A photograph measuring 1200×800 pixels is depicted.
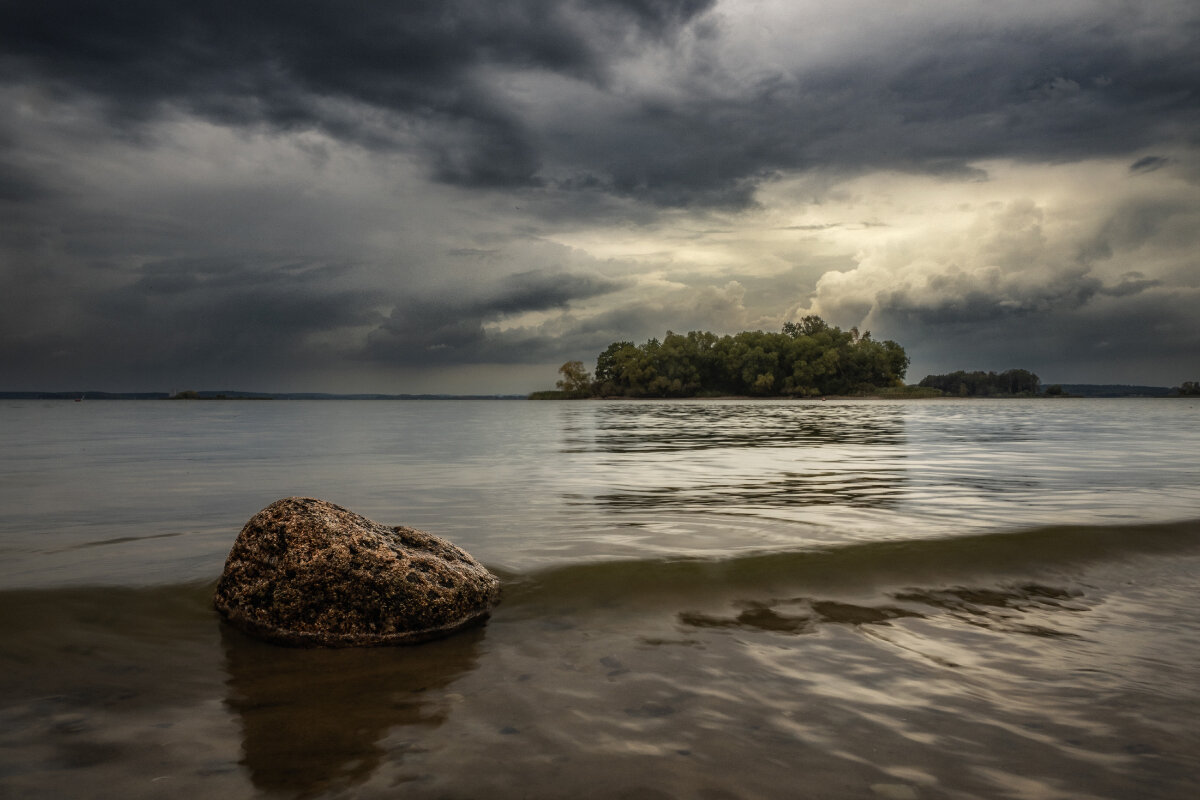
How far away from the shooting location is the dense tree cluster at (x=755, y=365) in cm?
17238

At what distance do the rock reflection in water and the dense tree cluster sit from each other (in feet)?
558

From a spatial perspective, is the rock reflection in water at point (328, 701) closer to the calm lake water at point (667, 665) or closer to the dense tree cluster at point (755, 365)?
the calm lake water at point (667, 665)

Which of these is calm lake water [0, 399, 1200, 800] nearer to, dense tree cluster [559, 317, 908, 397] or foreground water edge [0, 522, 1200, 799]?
foreground water edge [0, 522, 1200, 799]

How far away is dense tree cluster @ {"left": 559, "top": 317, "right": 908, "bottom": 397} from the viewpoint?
566ft

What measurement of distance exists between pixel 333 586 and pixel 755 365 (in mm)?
174838

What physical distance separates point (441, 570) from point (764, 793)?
3.48 meters

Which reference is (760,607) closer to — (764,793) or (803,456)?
(764,793)

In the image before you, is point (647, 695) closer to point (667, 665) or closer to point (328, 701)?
point (667, 665)

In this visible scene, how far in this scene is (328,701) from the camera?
14.5 ft

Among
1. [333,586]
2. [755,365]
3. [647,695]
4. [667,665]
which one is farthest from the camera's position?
[755,365]

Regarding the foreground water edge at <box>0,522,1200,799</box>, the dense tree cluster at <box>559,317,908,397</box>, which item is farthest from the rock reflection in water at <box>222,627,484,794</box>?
the dense tree cluster at <box>559,317,908,397</box>

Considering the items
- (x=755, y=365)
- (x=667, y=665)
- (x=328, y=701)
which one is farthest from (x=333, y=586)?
(x=755, y=365)

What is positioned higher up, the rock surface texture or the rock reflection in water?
the rock surface texture

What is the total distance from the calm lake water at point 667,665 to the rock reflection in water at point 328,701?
0.07ft
